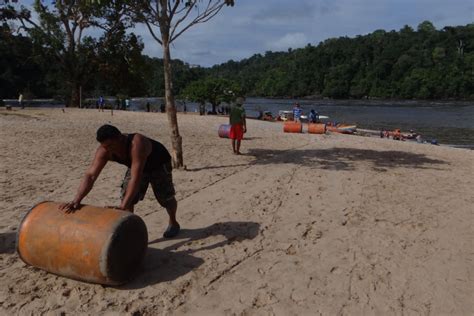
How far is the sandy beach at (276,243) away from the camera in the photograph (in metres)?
4.42

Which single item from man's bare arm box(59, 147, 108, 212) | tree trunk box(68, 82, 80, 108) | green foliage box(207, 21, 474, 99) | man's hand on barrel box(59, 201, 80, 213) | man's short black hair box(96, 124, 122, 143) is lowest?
man's hand on barrel box(59, 201, 80, 213)

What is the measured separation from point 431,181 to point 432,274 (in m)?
5.45

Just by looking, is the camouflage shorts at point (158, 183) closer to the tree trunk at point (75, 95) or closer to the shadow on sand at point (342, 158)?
the shadow on sand at point (342, 158)

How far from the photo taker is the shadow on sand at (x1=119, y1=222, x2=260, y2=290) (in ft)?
15.9

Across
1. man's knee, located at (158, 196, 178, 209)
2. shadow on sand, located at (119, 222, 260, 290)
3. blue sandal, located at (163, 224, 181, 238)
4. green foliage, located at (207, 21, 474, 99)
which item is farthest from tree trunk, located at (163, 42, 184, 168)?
green foliage, located at (207, 21, 474, 99)

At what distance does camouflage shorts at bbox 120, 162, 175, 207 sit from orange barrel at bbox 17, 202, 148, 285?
724 millimetres

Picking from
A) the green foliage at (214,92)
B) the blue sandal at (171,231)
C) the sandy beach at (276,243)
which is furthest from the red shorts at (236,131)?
the green foliage at (214,92)

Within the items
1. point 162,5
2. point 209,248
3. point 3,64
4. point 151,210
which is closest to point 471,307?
point 209,248

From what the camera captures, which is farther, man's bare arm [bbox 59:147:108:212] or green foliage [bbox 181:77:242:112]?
green foliage [bbox 181:77:242:112]

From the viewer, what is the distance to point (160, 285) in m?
4.68

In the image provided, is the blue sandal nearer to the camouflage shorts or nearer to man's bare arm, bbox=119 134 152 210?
the camouflage shorts

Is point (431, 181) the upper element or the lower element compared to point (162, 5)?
lower

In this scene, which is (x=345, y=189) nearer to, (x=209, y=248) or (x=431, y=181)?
(x=431, y=181)

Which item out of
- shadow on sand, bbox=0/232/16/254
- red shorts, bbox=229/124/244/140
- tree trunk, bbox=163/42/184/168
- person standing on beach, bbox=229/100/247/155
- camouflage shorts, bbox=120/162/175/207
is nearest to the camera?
camouflage shorts, bbox=120/162/175/207
